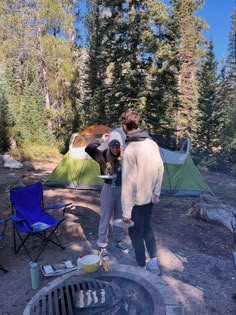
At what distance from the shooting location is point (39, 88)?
13.8 m

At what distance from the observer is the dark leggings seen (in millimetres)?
2602

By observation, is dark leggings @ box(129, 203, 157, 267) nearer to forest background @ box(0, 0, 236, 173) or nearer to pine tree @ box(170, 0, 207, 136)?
forest background @ box(0, 0, 236, 173)

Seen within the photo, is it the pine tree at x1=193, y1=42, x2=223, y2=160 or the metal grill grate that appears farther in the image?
the pine tree at x1=193, y1=42, x2=223, y2=160

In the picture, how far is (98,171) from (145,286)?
417 centimetres

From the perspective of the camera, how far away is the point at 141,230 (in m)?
2.67

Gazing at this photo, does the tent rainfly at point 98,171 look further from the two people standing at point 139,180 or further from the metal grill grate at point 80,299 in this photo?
the metal grill grate at point 80,299

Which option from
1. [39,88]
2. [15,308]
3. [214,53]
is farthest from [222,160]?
[15,308]

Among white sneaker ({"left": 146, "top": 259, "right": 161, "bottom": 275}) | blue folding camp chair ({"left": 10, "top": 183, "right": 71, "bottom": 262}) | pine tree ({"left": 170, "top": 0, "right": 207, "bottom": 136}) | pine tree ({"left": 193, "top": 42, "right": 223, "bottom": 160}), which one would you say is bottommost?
white sneaker ({"left": 146, "top": 259, "right": 161, "bottom": 275})

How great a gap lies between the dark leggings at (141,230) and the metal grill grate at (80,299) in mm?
540

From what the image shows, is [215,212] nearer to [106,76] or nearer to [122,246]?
[122,246]

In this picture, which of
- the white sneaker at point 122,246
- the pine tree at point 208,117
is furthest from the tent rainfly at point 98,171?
the pine tree at point 208,117

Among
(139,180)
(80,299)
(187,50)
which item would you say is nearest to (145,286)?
(80,299)

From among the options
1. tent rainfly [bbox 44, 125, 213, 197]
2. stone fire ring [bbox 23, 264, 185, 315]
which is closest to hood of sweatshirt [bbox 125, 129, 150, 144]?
Answer: stone fire ring [bbox 23, 264, 185, 315]

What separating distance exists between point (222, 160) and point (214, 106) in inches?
127
